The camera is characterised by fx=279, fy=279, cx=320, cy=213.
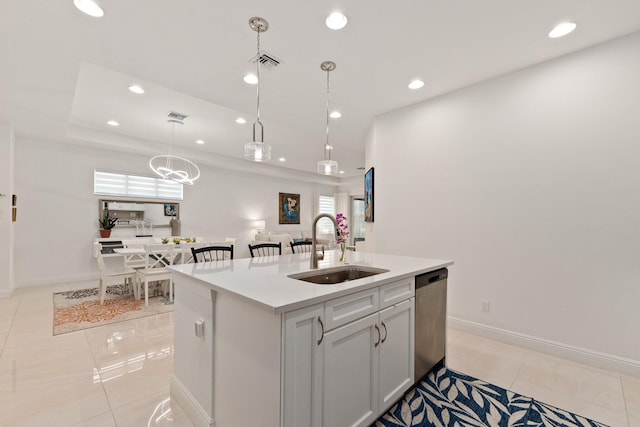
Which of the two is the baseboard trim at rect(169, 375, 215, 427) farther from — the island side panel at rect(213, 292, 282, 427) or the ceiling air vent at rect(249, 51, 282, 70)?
the ceiling air vent at rect(249, 51, 282, 70)

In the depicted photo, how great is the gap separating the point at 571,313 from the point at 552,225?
0.79m

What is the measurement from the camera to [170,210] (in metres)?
6.45

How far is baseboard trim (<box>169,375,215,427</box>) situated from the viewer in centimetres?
157

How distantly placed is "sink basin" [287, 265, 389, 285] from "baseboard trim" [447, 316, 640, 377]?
1.74 metres

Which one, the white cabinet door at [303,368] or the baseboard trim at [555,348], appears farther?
the baseboard trim at [555,348]

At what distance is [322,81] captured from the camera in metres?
3.00

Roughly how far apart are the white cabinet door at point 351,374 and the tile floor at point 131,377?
39.3 inches

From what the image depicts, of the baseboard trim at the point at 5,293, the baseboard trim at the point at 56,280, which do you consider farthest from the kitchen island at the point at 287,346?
the baseboard trim at the point at 56,280

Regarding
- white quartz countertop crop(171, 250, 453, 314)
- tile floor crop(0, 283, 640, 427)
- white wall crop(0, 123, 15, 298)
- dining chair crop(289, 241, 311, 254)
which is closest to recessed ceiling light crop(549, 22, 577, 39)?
white quartz countertop crop(171, 250, 453, 314)

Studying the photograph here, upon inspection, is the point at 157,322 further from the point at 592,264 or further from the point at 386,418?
the point at 592,264

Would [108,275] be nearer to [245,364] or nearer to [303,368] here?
[245,364]

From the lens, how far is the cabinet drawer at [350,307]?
1.34 meters

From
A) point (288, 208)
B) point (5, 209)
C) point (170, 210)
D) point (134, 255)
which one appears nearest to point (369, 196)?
point (134, 255)

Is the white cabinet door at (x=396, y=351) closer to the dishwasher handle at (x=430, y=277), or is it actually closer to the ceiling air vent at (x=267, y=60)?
the dishwasher handle at (x=430, y=277)
